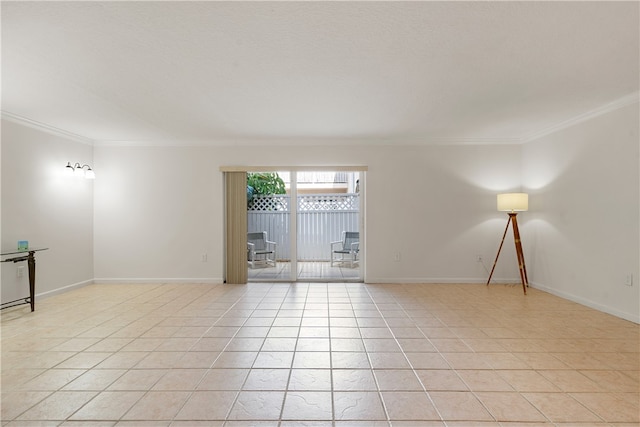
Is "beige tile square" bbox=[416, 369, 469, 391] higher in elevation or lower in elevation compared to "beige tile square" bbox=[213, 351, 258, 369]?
lower

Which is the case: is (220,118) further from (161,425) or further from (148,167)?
(161,425)

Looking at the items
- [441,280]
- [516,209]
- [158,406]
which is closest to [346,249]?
[441,280]

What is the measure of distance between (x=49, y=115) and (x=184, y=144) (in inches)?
70.1

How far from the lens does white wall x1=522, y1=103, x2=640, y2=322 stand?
352 centimetres

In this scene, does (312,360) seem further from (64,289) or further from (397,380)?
(64,289)

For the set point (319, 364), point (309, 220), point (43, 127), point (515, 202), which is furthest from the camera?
point (309, 220)

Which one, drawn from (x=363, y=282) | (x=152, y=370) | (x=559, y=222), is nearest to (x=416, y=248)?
(x=363, y=282)

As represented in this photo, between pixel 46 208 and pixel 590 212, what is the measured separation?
6.91 meters

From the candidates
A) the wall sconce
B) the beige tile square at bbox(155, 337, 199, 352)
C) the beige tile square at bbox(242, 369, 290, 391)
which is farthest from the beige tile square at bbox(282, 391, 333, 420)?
the wall sconce

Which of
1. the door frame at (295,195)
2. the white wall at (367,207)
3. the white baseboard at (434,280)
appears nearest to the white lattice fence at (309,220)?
the door frame at (295,195)

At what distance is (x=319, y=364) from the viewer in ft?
8.26

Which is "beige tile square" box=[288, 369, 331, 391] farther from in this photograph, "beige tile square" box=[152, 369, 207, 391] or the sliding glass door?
the sliding glass door

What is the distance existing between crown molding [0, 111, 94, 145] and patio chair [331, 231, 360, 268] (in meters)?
4.27

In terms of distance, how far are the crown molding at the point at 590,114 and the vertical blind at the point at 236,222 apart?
14.8 ft
